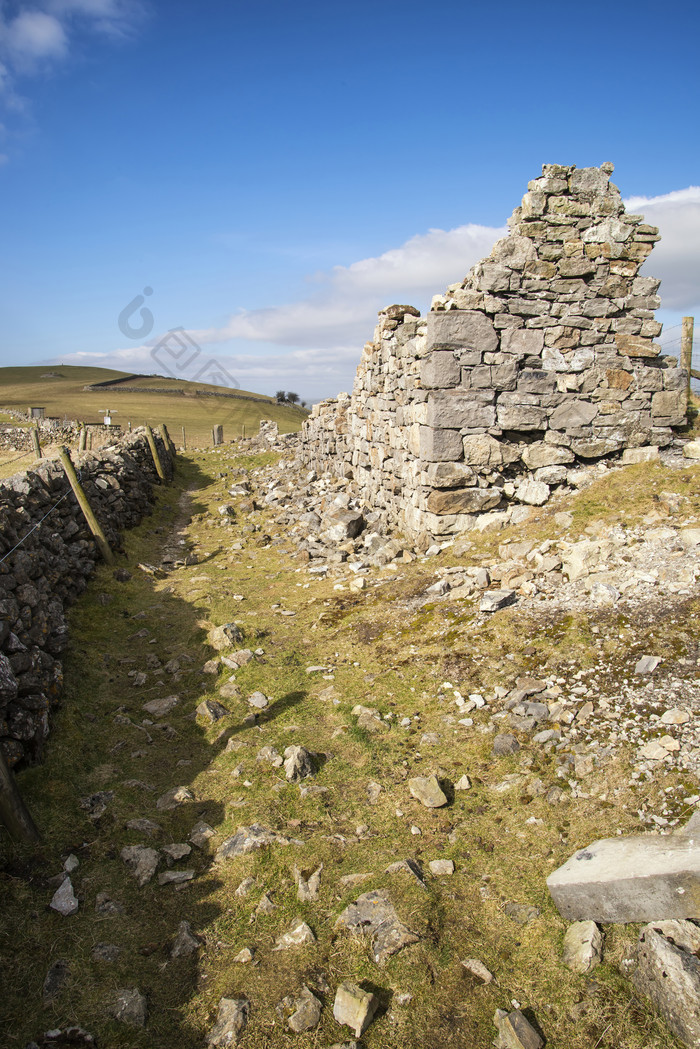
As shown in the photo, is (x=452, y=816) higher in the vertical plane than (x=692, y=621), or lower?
lower

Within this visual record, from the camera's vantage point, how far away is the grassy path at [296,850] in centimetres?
307

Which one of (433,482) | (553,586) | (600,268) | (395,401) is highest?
(600,268)

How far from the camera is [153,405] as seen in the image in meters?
61.2

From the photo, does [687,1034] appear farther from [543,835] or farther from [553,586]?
[553,586]

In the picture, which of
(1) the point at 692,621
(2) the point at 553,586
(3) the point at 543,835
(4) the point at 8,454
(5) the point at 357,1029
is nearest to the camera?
(5) the point at 357,1029

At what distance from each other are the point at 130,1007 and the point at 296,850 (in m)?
1.35

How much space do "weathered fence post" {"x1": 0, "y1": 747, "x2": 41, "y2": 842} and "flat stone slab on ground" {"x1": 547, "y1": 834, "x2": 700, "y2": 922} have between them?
3.47m

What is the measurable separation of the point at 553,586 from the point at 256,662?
3.58 m

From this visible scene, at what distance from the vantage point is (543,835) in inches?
159

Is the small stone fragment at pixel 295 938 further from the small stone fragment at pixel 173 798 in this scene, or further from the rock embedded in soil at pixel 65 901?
the small stone fragment at pixel 173 798

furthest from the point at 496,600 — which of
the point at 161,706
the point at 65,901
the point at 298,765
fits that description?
the point at 65,901

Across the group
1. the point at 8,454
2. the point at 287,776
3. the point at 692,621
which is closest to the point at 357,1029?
the point at 287,776

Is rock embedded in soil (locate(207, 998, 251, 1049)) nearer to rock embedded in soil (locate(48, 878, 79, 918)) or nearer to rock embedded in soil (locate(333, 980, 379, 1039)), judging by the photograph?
rock embedded in soil (locate(333, 980, 379, 1039))

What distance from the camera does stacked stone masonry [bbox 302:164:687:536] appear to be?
8.88 metres
